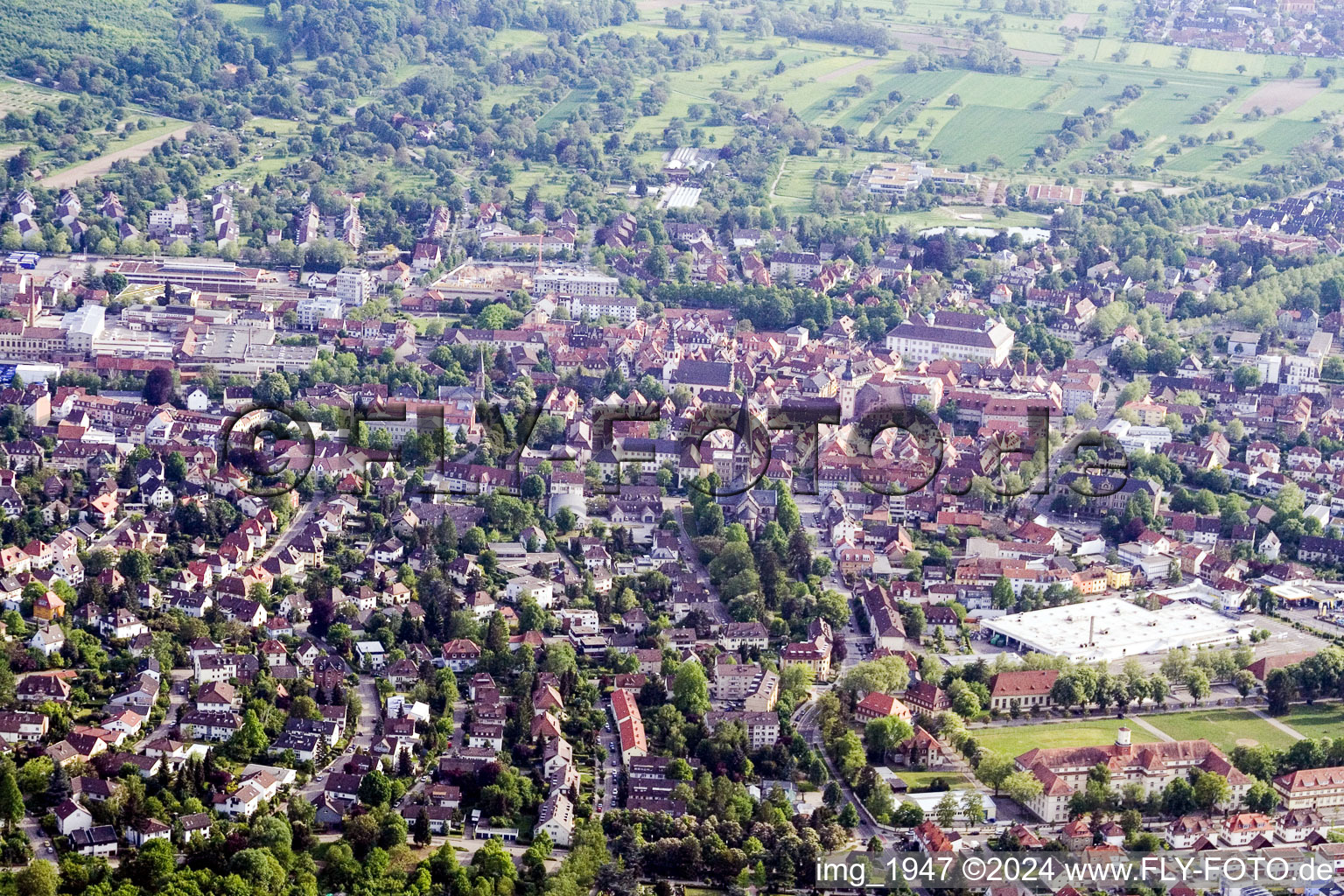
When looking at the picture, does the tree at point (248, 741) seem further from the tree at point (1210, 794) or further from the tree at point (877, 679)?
the tree at point (1210, 794)

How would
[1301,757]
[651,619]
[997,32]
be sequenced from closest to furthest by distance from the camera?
[1301,757] → [651,619] → [997,32]

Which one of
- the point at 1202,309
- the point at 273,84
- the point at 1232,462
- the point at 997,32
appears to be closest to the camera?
the point at 1232,462

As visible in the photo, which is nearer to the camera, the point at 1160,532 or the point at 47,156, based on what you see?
the point at 1160,532

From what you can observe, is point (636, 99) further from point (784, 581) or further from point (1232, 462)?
point (784, 581)

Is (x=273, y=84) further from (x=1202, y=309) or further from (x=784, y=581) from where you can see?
(x=784, y=581)

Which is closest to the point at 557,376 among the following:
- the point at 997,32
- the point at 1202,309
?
the point at 1202,309

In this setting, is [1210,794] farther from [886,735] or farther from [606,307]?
[606,307]

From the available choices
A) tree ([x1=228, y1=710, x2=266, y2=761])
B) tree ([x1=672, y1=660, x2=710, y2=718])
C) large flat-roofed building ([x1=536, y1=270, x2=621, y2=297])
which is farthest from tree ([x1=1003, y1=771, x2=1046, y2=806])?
large flat-roofed building ([x1=536, y1=270, x2=621, y2=297])

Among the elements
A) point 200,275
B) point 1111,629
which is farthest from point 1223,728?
point 200,275
